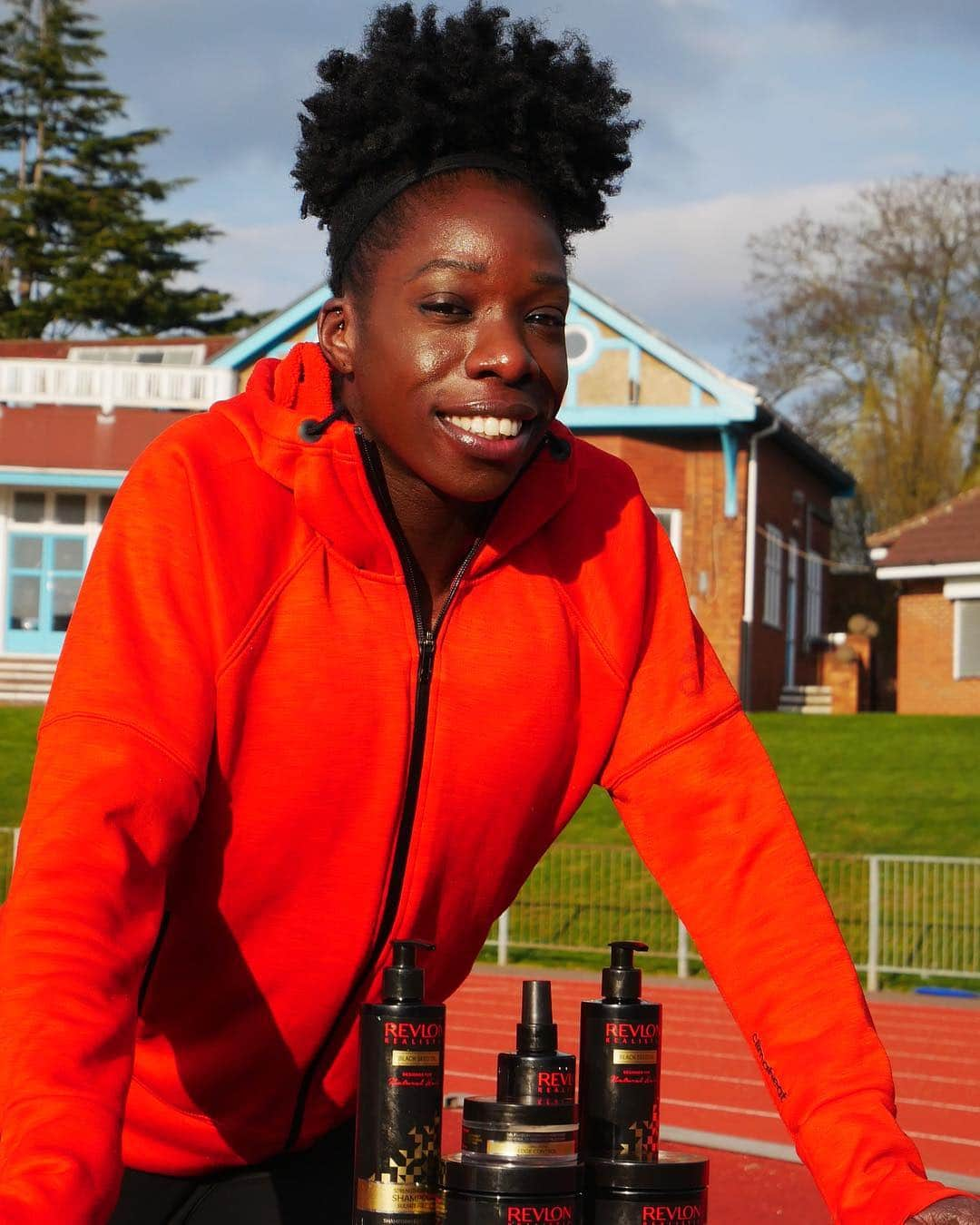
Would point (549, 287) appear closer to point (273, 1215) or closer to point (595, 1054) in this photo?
point (595, 1054)

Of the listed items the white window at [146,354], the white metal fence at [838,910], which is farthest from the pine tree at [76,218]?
the white metal fence at [838,910]

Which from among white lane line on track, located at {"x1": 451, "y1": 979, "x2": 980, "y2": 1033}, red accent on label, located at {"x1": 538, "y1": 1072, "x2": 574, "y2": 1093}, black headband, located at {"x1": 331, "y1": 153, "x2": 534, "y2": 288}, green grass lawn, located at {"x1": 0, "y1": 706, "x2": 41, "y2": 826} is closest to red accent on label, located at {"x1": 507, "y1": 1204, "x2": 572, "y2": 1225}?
red accent on label, located at {"x1": 538, "y1": 1072, "x2": 574, "y2": 1093}

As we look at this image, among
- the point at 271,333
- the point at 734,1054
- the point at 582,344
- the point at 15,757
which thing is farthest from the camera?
the point at 271,333

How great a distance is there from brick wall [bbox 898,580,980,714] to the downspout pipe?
4.14m

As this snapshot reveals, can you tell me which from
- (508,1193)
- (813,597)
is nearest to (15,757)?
(813,597)

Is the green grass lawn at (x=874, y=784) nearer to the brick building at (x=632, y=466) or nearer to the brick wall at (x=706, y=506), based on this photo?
the brick wall at (x=706, y=506)

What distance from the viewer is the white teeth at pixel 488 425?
2561 millimetres

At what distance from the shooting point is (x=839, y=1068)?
2.47 metres

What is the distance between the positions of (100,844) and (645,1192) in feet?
2.60

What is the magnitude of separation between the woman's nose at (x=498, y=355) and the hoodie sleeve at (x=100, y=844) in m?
0.43

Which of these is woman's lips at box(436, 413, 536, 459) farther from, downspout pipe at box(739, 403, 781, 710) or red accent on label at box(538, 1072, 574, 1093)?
downspout pipe at box(739, 403, 781, 710)

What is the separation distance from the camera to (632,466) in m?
31.1

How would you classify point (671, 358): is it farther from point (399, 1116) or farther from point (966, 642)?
point (399, 1116)

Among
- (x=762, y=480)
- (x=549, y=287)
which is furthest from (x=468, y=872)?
(x=762, y=480)
